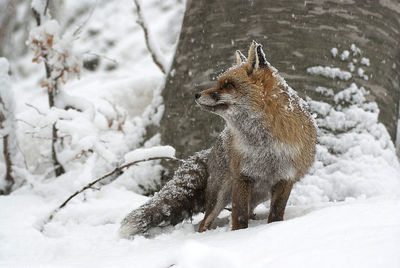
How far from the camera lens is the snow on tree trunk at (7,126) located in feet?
14.0

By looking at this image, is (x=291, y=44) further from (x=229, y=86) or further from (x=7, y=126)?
(x=7, y=126)

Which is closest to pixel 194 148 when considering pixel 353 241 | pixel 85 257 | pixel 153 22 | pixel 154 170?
pixel 154 170

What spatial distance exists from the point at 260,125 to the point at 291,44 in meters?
1.56

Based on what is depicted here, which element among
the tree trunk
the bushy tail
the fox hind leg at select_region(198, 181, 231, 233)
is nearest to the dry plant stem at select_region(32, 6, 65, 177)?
the tree trunk

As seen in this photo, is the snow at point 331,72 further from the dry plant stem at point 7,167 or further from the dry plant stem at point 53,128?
the dry plant stem at point 7,167

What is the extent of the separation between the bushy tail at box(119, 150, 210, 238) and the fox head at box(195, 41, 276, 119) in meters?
0.69

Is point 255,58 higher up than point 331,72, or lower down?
higher up

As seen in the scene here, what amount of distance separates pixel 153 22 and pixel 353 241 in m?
11.2

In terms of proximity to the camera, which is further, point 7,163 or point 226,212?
point 7,163

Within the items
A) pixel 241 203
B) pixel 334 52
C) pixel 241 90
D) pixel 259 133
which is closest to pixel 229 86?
pixel 241 90

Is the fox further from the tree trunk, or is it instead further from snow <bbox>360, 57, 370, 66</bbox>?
snow <bbox>360, 57, 370, 66</bbox>

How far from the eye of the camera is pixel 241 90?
2.62m

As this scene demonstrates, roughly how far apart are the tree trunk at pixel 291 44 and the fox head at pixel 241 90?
126 centimetres

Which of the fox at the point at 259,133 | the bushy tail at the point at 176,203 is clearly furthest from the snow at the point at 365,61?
the bushy tail at the point at 176,203
